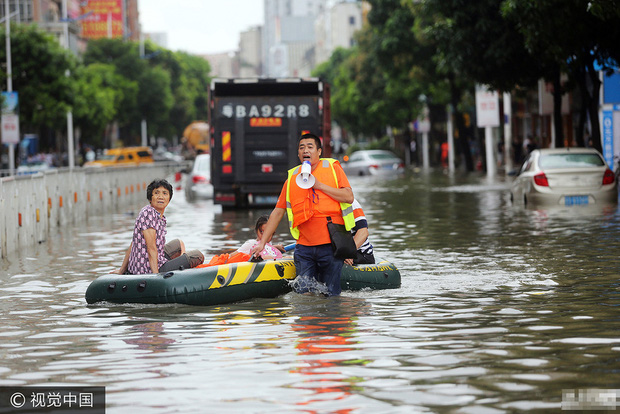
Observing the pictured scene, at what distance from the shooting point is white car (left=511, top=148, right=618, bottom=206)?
2477cm

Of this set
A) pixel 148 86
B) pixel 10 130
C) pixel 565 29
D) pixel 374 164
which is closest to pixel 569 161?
pixel 565 29

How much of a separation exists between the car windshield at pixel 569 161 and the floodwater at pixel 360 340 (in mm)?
7752

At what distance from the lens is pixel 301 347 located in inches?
341

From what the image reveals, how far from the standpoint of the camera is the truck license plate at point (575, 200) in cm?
2506

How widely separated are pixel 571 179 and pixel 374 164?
32202 millimetres

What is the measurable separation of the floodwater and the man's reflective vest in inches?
31.6

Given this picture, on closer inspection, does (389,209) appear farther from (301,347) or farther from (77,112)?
(77,112)

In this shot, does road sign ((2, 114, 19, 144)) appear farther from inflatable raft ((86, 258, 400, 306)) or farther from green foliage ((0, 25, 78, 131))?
inflatable raft ((86, 258, 400, 306))

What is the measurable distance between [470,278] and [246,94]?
50.9 feet

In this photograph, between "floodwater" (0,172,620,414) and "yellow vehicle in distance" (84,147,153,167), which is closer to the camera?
"floodwater" (0,172,620,414)

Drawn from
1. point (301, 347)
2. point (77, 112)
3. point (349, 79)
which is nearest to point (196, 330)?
point (301, 347)

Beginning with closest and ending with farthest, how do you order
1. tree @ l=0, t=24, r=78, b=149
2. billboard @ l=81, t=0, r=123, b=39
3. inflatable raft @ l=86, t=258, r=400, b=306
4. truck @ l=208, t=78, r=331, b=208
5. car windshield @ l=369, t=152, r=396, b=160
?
inflatable raft @ l=86, t=258, r=400, b=306, truck @ l=208, t=78, r=331, b=208, car windshield @ l=369, t=152, r=396, b=160, tree @ l=0, t=24, r=78, b=149, billboard @ l=81, t=0, r=123, b=39

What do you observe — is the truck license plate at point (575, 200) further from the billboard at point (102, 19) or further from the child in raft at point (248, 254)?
the billboard at point (102, 19)

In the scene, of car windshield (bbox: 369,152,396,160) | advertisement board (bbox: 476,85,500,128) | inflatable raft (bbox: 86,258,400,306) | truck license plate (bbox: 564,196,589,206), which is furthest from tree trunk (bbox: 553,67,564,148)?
inflatable raft (bbox: 86,258,400,306)
